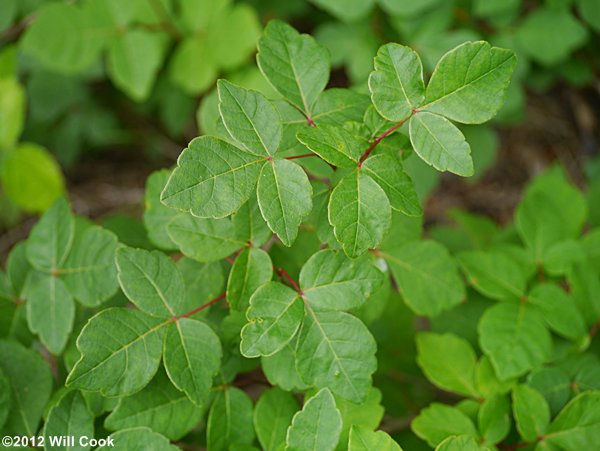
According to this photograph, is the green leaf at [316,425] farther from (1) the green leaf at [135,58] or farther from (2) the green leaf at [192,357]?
(1) the green leaf at [135,58]

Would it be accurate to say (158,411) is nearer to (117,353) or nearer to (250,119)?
(117,353)

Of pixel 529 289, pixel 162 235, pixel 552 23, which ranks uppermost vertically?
pixel 552 23

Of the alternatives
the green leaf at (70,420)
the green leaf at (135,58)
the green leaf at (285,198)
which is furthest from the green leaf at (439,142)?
the green leaf at (135,58)

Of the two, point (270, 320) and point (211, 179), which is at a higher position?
point (211, 179)

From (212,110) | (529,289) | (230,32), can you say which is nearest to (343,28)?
(230,32)

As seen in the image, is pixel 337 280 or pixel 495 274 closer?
pixel 337 280

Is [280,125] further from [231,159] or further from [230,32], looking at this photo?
[230,32]

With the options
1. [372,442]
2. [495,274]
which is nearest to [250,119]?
[372,442]
